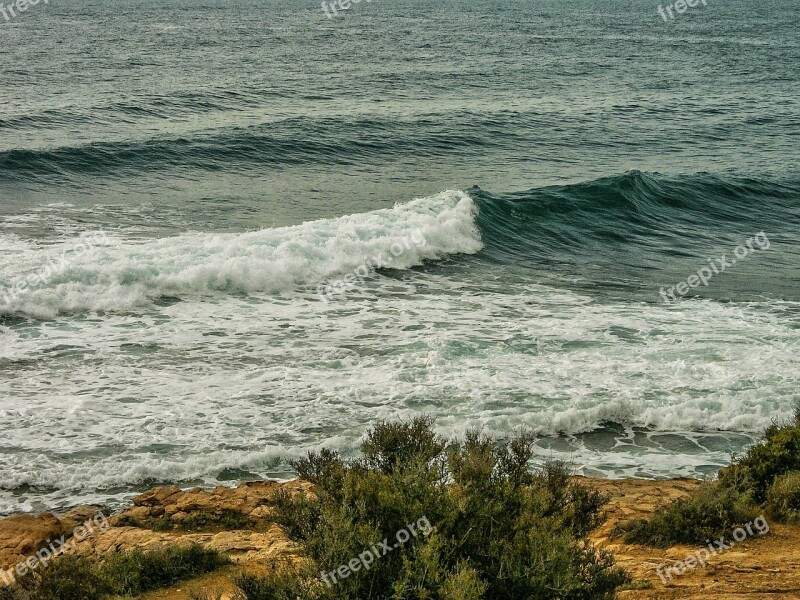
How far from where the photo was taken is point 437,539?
15.6 feet

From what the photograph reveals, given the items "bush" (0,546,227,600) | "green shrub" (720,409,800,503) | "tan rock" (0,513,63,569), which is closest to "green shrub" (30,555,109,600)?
"bush" (0,546,227,600)

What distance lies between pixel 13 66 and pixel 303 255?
118ft

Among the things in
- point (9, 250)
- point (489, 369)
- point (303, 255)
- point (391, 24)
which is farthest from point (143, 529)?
point (391, 24)

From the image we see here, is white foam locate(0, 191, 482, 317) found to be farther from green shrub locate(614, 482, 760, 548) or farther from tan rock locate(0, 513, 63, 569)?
green shrub locate(614, 482, 760, 548)

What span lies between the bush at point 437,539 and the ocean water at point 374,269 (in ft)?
14.2

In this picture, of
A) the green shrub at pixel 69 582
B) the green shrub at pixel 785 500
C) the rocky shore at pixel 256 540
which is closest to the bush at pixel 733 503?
the green shrub at pixel 785 500

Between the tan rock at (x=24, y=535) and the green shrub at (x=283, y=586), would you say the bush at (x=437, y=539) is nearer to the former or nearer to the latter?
the green shrub at (x=283, y=586)

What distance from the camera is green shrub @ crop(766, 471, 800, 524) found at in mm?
7379

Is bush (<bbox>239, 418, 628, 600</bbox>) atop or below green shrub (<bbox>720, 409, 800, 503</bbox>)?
atop

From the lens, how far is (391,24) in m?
83.9

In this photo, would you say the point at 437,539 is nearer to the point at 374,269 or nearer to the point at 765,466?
the point at 765,466

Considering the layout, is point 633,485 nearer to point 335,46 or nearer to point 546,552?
point 546,552

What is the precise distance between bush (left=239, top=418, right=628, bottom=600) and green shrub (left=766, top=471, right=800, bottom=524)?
2.78 metres

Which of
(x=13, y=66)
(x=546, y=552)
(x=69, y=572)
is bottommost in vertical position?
(x=69, y=572)
